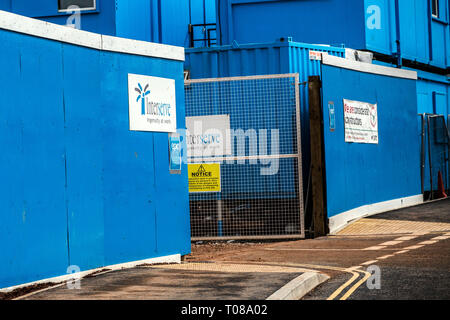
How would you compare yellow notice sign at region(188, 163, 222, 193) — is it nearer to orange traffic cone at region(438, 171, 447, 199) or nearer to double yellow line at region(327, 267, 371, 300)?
double yellow line at region(327, 267, 371, 300)

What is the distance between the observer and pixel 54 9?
21000 millimetres

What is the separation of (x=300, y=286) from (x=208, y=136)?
6.87 meters

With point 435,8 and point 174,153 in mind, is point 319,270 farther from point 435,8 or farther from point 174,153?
point 435,8

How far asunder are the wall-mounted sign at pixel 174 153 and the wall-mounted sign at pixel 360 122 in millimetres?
5503

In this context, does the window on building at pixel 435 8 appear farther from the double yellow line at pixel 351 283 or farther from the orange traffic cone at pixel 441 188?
the double yellow line at pixel 351 283

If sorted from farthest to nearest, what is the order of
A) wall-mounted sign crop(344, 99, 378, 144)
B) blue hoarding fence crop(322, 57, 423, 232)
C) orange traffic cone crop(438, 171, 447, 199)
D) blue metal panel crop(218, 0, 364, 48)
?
1. blue metal panel crop(218, 0, 364, 48)
2. orange traffic cone crop(438, 171, 447, 199)
3. wall-mounted sign crop(344, 99, 378, 144)
4. blue hoarding fence crop(322, 57, 423, 232)

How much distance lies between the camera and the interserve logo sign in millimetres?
11484

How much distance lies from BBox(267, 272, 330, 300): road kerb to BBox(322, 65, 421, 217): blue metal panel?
597cm

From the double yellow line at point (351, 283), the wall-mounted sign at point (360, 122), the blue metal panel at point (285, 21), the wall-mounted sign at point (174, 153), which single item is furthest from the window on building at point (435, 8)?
the double yellow line at point (351, 283)

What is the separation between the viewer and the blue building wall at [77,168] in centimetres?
920

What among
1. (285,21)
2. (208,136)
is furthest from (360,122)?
(285,21)

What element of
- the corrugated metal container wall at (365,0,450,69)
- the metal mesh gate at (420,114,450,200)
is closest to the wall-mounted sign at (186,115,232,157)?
the metal mesh gate at (420,114,450,200)

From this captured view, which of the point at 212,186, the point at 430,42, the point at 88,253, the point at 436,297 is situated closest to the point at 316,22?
the point at 430,42
